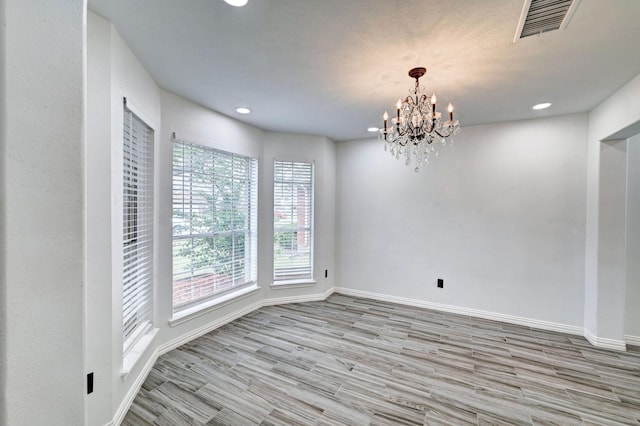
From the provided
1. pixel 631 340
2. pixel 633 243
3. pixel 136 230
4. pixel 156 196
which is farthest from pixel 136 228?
pixel 631 340

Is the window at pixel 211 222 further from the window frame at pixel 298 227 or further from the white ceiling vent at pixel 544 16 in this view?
the white ceiling vent at pixel 544 16

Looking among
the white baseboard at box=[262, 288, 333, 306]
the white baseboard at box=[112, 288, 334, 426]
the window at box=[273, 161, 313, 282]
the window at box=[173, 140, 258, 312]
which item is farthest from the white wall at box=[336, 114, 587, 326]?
the window at box=[173, 140, 258, 312]

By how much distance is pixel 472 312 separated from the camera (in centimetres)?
357

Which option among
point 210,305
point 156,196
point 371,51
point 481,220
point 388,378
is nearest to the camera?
point 371,51

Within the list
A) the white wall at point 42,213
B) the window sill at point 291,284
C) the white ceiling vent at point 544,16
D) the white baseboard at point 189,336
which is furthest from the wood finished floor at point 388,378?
the white ceiling vent at point 544,16

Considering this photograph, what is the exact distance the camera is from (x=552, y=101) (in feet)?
8.83

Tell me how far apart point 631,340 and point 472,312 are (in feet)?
4.98

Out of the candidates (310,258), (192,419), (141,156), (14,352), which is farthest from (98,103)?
(310,258)

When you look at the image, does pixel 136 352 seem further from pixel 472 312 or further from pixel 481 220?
pixel 481 220

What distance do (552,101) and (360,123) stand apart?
202 cm

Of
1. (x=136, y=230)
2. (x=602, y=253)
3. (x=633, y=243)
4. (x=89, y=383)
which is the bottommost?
(x=89, y=383)

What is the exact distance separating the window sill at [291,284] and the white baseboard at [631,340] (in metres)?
3.72

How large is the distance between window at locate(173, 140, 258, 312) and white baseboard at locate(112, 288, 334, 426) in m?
0.33

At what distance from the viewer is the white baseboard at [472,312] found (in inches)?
124
